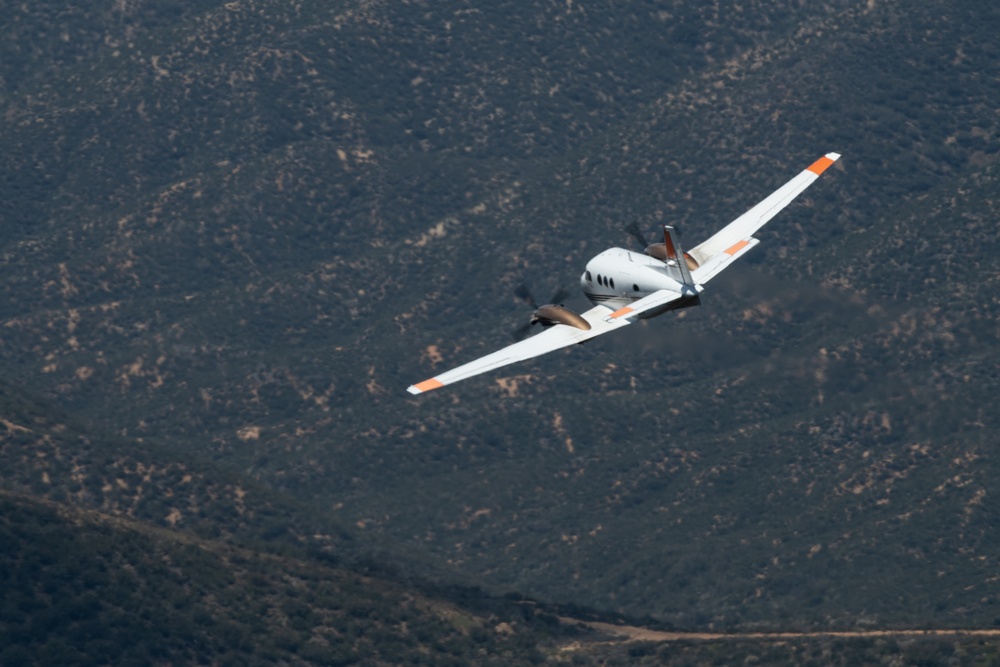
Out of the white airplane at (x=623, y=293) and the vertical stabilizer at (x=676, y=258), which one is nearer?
the white airplane at (x=623, y=293)

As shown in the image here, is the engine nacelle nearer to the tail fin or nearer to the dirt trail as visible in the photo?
the tail fin

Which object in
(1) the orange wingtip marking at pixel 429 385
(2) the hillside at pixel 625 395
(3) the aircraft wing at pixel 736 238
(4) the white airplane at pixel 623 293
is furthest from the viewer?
(2) the hillside at pixel 625 395

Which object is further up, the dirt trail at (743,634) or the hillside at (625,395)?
the hillside at (625,395)

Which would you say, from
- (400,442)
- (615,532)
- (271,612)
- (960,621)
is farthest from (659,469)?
(271,612)

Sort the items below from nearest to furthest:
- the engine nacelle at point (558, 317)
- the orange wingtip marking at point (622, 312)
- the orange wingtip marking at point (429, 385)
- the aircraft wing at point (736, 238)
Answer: the orange wingtip marking at point (429, 385) < the orange wingtip marking at point (622, 312) < the engine nacelle at point (558, 317) < the aircraft wing at point (736, 238)

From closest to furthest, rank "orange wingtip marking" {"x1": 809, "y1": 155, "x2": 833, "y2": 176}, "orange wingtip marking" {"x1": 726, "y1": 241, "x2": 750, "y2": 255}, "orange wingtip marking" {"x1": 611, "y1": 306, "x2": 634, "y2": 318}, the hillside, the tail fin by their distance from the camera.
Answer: "orange wingtip marking" {"x1": 611, "y1": 306, "x2": 634, "y2": 318} → the tail fin → "orange wingtip marking" {"x1": 726, "y1": 241, "x2": 750, "y2": 255} → "orange wingtip marking" {"x1": 809, "y1": 155, "x2": 833, "y2": 176} → the hillside

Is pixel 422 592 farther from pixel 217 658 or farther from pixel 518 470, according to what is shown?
pixel 518 470

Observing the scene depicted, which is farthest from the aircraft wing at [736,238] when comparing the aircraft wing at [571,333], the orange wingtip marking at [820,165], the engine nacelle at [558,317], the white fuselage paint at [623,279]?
the engine nacelle at [558,317]

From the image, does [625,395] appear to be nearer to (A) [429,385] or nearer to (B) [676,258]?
(B) [676,258]

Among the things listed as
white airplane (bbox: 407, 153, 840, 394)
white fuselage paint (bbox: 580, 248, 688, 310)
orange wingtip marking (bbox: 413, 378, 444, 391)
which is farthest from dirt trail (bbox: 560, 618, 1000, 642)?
orange wingtip marking (bbox: 413, 378, 444, 391)

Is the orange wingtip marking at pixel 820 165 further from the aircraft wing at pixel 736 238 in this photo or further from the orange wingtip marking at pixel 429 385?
the orange wingtip marking at pixel 429 385
